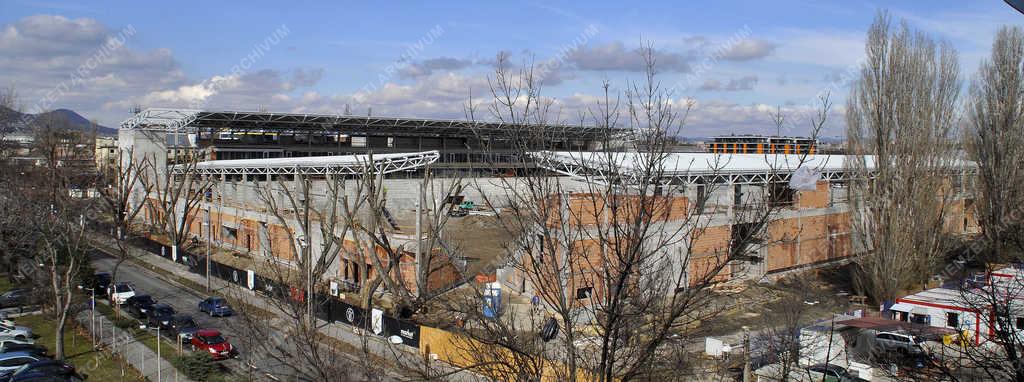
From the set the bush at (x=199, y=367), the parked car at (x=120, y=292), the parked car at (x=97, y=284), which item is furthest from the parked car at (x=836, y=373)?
the parked car at (x=97, y=284)

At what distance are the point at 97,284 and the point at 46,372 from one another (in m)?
9.74

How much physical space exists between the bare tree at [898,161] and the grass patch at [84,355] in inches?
769

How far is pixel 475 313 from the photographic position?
4.46 meters

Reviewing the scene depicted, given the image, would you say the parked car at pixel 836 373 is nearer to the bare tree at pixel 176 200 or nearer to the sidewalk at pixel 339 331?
the sidewalk at pixel 339 331

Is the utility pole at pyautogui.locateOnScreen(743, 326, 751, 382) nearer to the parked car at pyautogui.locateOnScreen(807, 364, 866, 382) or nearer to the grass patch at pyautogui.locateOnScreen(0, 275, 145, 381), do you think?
the parked car at pyautogui.locateOnScreen(807, 364, 866, 382)

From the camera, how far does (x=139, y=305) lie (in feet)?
62.4

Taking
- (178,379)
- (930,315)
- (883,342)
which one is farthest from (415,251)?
(930,315)

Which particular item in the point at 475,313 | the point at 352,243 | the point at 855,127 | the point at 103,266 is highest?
the point at 855,127

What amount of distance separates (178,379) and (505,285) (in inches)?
399

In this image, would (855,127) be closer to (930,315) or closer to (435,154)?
(930,315)

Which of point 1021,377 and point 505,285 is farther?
point 505,285

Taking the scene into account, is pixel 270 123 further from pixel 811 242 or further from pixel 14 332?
pixel 811 242

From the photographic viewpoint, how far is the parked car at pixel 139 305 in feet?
61.4

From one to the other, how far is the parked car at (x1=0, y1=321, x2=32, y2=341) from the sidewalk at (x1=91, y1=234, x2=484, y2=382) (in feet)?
14.5
